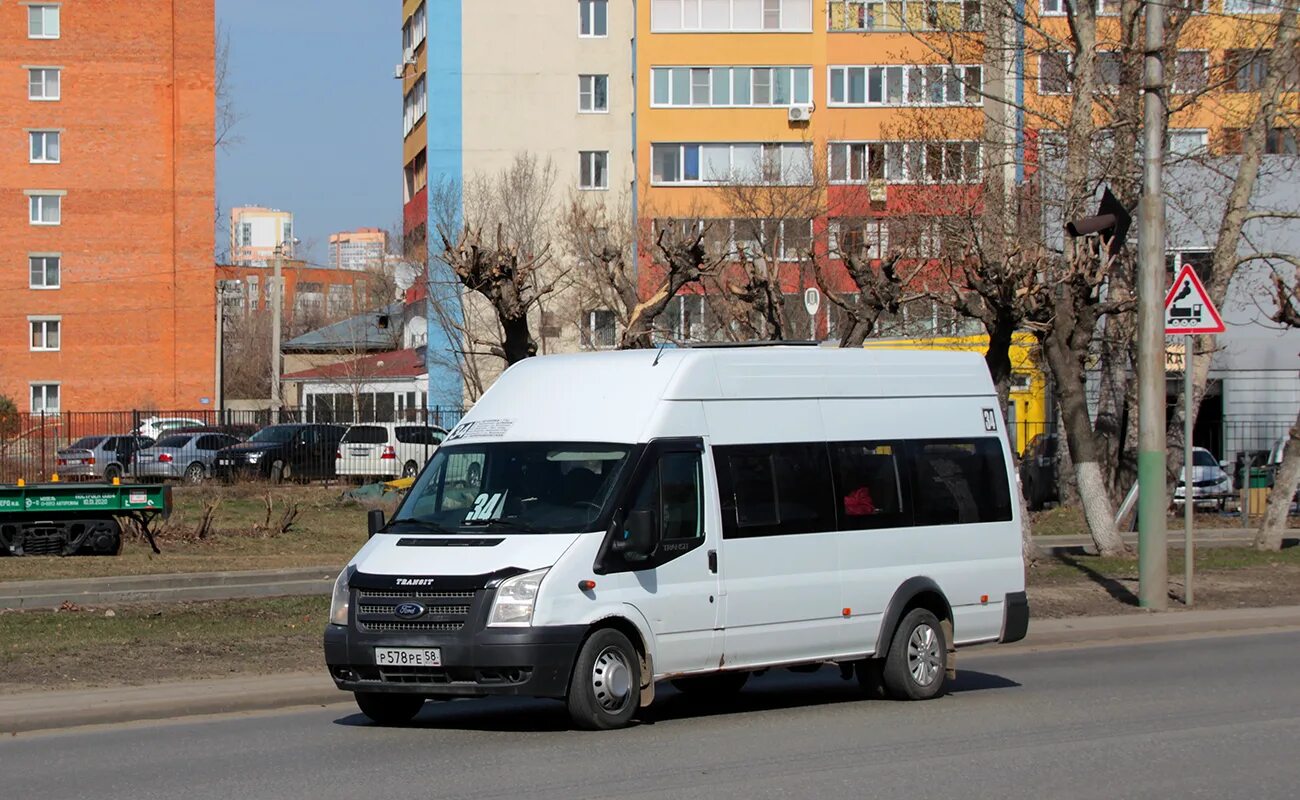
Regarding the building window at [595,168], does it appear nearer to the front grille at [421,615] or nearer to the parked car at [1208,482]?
the parked car at [1208,482]

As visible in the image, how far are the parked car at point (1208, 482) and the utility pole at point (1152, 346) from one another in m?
17.6

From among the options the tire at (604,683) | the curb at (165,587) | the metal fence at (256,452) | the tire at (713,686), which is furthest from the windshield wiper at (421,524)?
the metal fence at (256,452)

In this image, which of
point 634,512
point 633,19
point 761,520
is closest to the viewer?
point 634,512

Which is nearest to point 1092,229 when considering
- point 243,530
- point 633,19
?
point 243,530

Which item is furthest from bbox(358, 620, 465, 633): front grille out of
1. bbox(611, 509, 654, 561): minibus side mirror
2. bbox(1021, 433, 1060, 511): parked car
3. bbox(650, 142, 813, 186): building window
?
bbox(650, 142, 813, 186): building window

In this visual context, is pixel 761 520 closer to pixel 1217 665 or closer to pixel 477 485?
pixel 477 485

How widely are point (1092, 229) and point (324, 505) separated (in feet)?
70.4

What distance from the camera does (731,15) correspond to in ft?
213

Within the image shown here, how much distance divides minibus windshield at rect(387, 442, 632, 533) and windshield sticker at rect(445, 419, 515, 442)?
103mm

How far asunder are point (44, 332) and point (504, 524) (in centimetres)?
6645

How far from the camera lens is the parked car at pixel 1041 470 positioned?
3966 centimetres

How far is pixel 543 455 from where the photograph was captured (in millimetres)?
11336

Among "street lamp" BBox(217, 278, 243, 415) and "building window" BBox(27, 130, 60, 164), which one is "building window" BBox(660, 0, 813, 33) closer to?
"street lamp" BBox(217, 278, 243, 415)

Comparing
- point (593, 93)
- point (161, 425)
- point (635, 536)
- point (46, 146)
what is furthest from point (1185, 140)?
point (46, 146)
